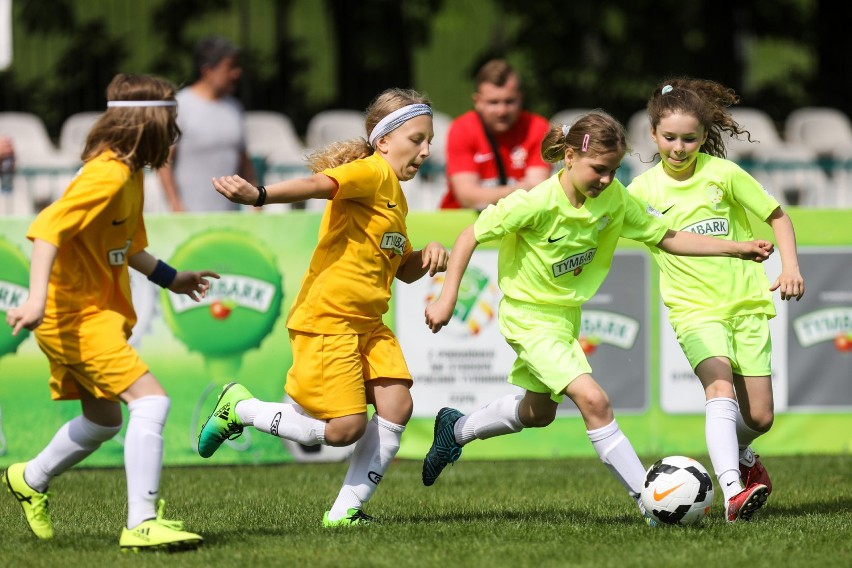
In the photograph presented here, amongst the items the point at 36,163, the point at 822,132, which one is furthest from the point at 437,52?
the point at 36,163

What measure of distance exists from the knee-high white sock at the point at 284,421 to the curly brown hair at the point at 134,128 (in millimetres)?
1288

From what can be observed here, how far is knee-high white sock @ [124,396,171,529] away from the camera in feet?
16.7

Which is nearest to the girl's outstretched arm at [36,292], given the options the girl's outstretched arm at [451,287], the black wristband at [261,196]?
the black wristband at [261,196]

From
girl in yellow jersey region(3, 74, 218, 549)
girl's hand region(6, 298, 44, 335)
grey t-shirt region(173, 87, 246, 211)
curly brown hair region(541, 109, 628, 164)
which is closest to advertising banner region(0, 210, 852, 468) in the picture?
grey t-shirt region(173, 87, 246, 211)

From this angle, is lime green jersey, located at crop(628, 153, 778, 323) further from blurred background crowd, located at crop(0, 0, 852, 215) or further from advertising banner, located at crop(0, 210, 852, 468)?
blurred background crowd, located at crop(0, 0, 852, 215)

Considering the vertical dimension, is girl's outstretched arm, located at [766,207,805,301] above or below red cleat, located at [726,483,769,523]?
above

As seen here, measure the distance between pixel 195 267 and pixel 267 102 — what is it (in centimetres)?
813

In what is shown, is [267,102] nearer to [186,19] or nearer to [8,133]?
[186,19]

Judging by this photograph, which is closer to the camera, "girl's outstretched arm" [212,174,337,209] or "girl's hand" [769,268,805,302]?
"girl's outstretched arm" [212,174,337,209]

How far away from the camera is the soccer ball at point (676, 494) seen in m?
5.65

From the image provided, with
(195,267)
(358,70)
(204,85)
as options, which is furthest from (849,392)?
(358,70)

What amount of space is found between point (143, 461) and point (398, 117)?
1839 mm

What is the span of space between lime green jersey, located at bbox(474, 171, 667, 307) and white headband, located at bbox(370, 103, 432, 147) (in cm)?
52

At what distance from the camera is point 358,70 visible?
1543 cm
